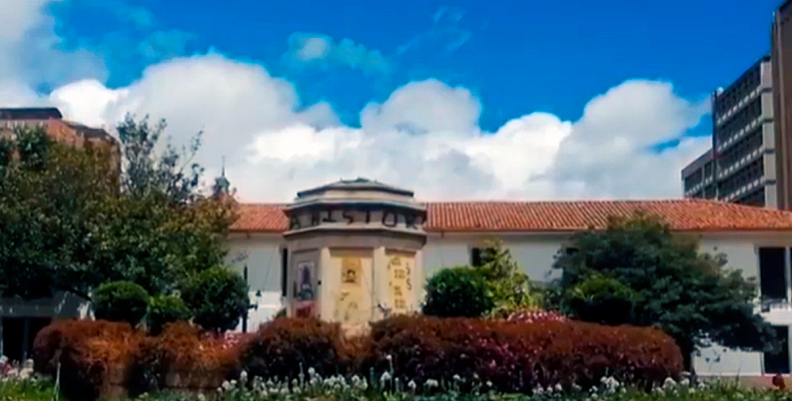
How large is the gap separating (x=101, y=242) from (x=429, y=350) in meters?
18.8

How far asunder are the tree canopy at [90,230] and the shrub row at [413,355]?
47.6 ft

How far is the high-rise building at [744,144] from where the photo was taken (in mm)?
61969

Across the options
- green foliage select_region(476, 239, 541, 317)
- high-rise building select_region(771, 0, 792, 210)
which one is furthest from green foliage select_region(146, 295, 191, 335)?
high-rise building select_region(771, 0, 792, 210)

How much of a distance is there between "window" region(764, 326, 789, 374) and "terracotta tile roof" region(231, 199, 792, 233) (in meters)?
3.63

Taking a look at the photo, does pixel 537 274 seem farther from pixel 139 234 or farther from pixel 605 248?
pixel 139 234

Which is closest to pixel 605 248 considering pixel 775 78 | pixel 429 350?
pixel 429 350

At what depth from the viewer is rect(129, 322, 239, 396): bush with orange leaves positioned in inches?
638

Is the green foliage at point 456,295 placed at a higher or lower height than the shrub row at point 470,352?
higher

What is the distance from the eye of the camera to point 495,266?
33.4 meters

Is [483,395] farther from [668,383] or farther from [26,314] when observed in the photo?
[26,314]


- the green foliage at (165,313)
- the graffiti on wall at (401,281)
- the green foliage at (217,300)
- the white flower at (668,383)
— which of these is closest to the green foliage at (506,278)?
the graffiti on wall at (401,281)

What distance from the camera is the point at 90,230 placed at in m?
32.5

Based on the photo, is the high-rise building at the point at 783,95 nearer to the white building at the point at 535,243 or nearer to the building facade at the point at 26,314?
the white building at the point at 535,243

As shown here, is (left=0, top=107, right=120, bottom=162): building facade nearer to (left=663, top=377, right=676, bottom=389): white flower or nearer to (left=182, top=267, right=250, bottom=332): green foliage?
(left=182, top=267, right=250, bottom=332): green foliage
